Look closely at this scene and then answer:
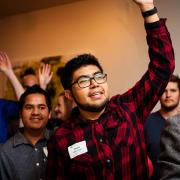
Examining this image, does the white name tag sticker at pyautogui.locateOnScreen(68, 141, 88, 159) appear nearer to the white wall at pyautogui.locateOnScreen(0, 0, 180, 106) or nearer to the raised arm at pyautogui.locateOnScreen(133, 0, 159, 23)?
the raised arm at pyautogui.locateOnScreen(133, 0, 159, 23)

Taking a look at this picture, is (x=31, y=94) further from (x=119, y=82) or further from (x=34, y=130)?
(x=119, y=82)

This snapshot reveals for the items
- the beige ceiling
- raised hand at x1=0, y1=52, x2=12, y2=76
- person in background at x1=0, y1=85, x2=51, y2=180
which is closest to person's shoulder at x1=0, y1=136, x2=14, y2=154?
person in background at x1=0, y1=85, x2=51, y2=180

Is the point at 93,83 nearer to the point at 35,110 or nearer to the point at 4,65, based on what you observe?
the point at 35,110

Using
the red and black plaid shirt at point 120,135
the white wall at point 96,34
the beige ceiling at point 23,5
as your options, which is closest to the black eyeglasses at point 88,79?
the red and black plaid shirt at point 120,135

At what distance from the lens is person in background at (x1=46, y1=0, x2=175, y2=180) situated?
148 cm

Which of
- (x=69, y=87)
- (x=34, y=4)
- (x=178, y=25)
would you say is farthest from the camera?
(x=34, y=4)

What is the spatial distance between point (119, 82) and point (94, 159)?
6.73ft

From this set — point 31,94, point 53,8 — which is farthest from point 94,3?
point 31,94

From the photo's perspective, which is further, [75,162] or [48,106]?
[48,106]

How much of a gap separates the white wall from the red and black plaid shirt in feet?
5.69

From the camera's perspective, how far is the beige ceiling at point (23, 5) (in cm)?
380

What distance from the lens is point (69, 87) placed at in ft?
5.45

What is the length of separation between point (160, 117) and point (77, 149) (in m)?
1.33

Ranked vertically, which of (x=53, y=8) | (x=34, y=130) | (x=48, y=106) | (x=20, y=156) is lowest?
(x=20, y=156)
